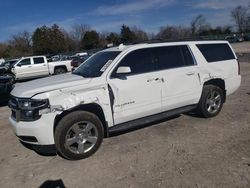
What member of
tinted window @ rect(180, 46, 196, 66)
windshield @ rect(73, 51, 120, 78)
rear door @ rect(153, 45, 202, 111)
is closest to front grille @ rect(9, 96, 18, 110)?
windshield @ rect(73, 51, 120, 78)

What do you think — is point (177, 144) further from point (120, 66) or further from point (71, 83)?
point (71, 83)

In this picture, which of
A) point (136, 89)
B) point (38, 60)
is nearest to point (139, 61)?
point (136, 89)

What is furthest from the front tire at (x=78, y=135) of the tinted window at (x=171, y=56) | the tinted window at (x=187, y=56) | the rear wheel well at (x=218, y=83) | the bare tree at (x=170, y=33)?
the bare tree at (x=170, y=33)

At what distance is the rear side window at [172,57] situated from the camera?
574cm

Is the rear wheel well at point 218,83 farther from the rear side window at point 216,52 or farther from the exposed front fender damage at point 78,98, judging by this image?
the exposed front fender damage at point 78,98

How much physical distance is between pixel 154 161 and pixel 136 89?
138 centimetres

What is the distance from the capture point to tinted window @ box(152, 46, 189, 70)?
5.74m

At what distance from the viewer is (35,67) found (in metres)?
21.3

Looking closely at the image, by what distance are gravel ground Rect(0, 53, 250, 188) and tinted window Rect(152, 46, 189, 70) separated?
52.9 inches

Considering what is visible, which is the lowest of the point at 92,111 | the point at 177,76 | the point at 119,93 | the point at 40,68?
the point at 40,68

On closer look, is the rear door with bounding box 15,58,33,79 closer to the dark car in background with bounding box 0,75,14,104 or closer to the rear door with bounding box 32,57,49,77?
the rear door with bounding box 32,57,49,77

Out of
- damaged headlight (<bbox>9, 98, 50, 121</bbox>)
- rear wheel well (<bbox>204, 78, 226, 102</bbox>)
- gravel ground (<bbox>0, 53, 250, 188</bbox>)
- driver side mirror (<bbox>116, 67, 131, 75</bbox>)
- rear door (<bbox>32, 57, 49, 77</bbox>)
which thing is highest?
driver side mirror (<bbox>116, 67, 131, 75</bbox>)

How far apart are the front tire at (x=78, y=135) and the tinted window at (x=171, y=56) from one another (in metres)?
1.81

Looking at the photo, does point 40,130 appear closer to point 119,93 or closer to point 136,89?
point 119,93
